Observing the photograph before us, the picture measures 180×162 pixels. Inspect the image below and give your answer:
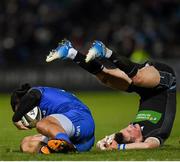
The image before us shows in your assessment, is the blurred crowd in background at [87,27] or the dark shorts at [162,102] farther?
the blurred crowd in background at [87,27]

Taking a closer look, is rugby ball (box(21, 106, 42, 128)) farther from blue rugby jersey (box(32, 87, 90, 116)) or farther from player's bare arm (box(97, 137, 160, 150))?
player's bare arm (box(97, 137, 160, 150))

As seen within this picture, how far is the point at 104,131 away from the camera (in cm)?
1472

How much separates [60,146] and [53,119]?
0.47 metres

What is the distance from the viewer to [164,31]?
94.0 ft

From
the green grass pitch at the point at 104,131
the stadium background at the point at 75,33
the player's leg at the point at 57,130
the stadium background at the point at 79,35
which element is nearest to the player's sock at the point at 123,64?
the green grass pitch at the point at 104,131

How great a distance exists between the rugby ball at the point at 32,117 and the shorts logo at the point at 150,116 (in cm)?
184

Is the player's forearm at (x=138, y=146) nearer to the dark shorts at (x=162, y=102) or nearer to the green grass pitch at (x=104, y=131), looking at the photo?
the green grass pitch at (x=104, y=131)

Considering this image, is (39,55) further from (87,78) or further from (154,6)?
(154,6)

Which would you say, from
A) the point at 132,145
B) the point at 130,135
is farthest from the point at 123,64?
the point at 132,145

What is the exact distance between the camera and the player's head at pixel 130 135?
36.0ft

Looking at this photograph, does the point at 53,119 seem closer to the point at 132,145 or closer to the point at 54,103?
the point at 54,103

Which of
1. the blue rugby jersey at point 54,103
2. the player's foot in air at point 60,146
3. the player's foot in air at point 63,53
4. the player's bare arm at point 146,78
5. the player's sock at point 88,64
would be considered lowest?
the player's foot in air at point 60,146

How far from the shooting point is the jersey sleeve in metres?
9.99

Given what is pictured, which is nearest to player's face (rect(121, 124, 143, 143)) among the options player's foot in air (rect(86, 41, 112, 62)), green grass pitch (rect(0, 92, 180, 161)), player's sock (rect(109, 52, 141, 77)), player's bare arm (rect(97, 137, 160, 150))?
player's bare arm (rect(97, 137, 160, 150))
